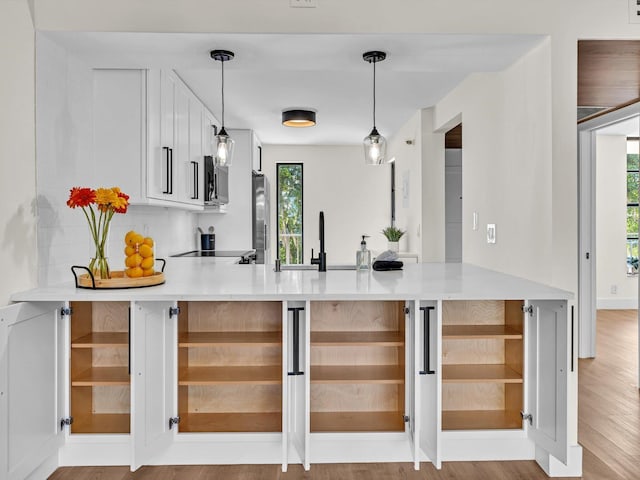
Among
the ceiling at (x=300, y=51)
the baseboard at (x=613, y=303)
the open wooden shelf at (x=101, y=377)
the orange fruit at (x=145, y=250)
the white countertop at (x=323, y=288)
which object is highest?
the ceiling at (x=300, y=51)

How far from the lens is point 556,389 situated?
87.7 inches

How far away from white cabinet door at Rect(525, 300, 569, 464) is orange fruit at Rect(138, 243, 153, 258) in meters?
1.84

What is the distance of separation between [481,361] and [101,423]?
1.93m

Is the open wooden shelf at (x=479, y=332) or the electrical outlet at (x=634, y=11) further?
the electrical outlet at (x=634, y=11)

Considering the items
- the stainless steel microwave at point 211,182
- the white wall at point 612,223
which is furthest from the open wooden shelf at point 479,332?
the white wall at point 612,223

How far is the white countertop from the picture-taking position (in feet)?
7.01

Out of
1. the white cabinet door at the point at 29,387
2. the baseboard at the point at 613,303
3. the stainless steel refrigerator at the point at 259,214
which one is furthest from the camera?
the baseboard at the point at 613,303

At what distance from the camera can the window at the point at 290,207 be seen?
25.9 feet

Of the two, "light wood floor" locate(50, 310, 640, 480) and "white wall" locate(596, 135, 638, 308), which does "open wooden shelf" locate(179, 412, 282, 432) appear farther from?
"white wall" locate(596, 135, 638, 308)

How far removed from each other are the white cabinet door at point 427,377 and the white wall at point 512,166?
0.73 m

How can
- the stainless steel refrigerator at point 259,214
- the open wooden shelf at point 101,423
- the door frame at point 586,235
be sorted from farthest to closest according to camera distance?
the stainless steel refrigerator at point 259,214, the door frame at point 586,235, the open wooden shelf at point 101,423

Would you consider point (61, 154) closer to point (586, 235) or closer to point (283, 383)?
point (283, 383)

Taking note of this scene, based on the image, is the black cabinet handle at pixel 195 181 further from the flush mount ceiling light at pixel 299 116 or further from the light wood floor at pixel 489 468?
the light wood floor at pixel 489 468

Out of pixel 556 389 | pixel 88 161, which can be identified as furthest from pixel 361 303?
pixel 88 161
